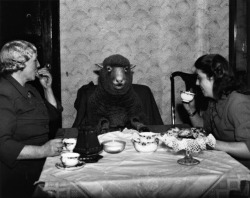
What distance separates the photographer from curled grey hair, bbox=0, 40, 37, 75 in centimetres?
233

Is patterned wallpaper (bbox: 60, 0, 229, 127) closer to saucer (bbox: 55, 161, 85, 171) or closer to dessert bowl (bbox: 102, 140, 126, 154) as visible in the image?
dessert bowl (bbox: 102, 140, 126, 154)

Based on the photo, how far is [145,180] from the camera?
1522mm

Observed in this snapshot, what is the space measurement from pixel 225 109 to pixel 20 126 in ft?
4.32

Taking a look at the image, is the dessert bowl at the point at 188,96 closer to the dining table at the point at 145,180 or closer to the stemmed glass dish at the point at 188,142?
the stemmed glass dish at the point at 188,142

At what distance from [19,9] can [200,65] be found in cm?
239

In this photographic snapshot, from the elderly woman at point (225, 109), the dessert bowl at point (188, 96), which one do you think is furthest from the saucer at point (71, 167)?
the dessert bowl at point (188, 96)

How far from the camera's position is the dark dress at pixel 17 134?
1.96 metres

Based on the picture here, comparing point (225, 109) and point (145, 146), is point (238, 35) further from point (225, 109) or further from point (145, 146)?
point (145, 146)

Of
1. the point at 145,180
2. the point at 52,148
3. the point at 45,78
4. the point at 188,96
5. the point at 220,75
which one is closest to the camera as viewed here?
the point at 145,180

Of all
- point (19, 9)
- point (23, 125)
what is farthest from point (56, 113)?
point (19, 9)

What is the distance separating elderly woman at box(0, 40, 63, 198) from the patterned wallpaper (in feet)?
5.40

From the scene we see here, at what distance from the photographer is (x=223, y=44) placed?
436 centimetres

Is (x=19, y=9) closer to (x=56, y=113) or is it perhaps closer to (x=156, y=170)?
(x=56, y=113)

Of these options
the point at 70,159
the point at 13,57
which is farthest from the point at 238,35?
the point at 70,159
